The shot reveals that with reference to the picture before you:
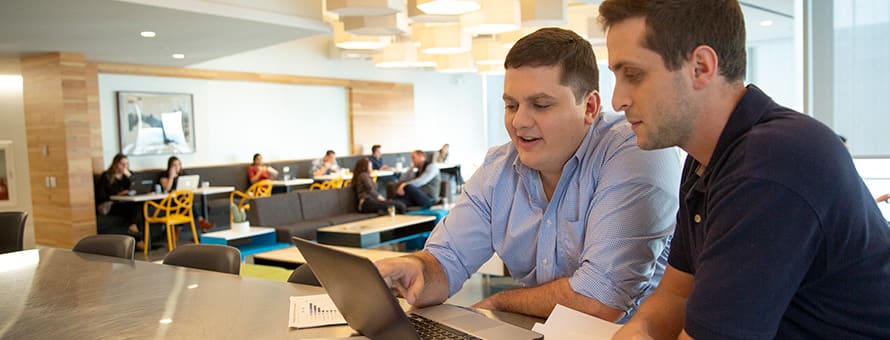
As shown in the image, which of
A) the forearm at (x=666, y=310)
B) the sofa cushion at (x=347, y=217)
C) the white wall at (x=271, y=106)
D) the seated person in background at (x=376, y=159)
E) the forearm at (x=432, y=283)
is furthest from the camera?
the seated person in background at (x=376, y=159)

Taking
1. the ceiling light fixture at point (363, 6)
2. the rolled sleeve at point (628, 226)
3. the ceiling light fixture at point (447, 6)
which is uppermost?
the ceiling light fixture at point (447, 6)

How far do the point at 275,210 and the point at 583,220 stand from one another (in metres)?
6.42

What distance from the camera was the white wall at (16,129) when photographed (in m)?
9.84

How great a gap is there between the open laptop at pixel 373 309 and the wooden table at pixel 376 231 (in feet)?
16.4

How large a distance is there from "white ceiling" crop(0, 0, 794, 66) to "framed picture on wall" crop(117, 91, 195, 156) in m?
0.72

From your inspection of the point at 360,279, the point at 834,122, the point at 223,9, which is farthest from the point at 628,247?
the point at 223,9

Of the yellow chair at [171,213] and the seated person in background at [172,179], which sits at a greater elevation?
the seated person in background at [172,179]

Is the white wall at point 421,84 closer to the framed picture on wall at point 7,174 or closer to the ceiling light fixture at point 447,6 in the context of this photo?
the framed picture on wall at point 7,174

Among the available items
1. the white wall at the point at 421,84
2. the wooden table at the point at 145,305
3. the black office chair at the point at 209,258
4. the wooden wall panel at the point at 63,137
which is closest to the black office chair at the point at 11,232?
the wooden table at the point at 145,305

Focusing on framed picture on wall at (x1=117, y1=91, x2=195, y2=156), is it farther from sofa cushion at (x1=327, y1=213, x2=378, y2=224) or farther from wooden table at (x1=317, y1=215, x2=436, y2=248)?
wooden table at (x1=317, y1=215, x2=436, y2=248)

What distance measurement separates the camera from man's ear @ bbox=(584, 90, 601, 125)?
5.64ft

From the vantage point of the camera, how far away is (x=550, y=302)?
5.12 ft

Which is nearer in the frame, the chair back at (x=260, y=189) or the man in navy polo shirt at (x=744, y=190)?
the man in navy polo shirt at (x=744, y=190)

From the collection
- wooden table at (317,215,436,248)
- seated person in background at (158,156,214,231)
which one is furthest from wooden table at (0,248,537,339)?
seated person in background at (158,156,214,231)
